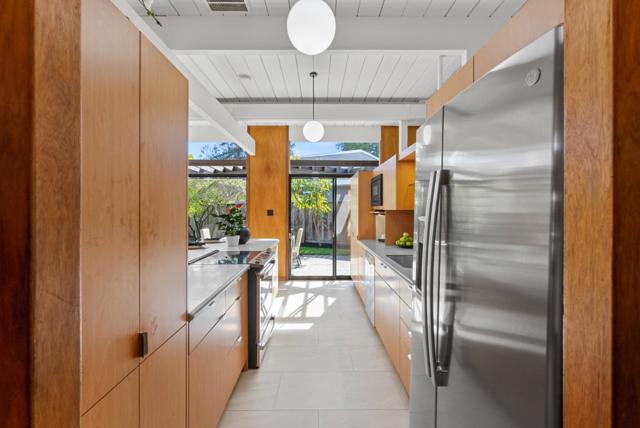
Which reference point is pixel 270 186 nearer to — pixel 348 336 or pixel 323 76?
pixel 323 76

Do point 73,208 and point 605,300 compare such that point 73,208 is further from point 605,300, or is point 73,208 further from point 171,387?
point 171,387

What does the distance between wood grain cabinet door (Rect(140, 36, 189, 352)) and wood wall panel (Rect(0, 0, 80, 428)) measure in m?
0.61

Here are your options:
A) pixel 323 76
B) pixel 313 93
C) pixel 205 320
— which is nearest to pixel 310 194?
pixel 313 93

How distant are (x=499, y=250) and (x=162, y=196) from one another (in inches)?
46.2

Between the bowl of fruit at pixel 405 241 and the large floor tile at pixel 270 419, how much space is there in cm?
241

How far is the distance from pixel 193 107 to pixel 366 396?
8.82 ft

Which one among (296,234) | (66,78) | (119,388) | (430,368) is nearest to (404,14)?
(430,368)

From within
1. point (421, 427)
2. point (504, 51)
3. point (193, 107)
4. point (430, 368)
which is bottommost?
point (421, 427)

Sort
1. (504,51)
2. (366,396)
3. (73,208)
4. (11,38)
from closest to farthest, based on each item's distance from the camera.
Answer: (11,38) → (73,208) → (504,51) → (366,396)

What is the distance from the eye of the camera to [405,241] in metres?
4.29

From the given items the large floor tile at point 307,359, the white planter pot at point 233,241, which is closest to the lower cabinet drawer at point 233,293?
the large floor tile at point 307,359

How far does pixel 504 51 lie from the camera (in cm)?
116

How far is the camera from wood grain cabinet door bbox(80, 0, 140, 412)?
0.87 meters

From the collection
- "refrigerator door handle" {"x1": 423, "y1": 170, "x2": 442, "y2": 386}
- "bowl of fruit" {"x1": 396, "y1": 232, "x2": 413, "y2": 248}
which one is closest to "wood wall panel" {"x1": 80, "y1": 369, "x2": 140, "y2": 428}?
"refrigerator door handle" {"x1": 423, "y1": 170, "x2": 442, "y2": 386}
